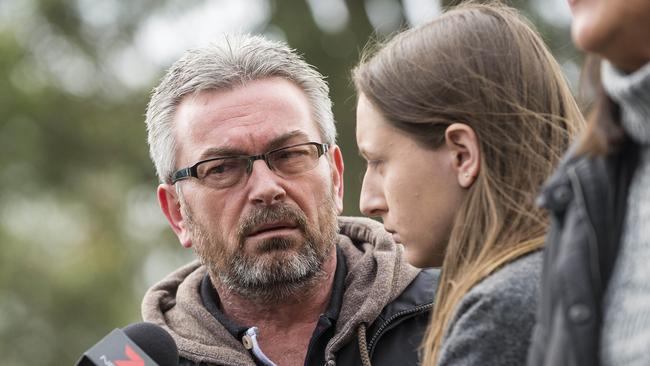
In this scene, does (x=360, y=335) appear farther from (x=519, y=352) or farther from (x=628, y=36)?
(x=628, y=36)

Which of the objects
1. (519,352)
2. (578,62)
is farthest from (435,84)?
(578,62)

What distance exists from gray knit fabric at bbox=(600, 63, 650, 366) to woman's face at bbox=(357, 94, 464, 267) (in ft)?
2.22

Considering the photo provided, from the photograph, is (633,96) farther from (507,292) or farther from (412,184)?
(412,184)

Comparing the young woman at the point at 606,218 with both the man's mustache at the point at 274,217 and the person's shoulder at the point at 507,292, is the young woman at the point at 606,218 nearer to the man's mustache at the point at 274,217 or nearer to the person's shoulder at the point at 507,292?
the person's shoulder at the point at 507,292

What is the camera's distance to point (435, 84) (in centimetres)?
282

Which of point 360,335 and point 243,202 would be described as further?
point 243,202

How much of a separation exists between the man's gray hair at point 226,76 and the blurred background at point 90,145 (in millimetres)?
5420

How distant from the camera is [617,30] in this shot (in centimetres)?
212

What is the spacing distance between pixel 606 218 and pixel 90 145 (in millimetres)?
14638

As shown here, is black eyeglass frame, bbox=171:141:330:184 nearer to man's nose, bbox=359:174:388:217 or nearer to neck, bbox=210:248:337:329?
neck, bbox=210:248:337:329

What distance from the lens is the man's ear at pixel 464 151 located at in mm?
2750

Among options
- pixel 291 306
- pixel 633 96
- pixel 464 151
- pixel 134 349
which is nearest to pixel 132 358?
pixel 134 349

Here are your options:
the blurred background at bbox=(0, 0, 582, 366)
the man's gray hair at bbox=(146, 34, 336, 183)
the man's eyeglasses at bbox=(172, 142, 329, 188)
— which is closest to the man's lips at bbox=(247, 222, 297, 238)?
the man's eyeglasses at bbox=(172, 142, 329, 188)

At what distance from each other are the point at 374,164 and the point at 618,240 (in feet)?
3.12
